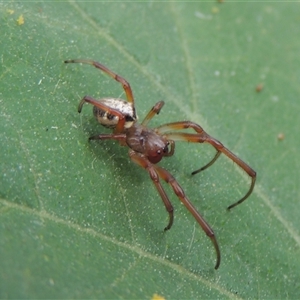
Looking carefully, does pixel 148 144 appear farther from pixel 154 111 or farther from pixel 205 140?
pixel 205 140

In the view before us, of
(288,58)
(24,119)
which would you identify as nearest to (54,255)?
(24,119)

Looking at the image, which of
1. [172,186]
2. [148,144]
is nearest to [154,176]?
[172,186]

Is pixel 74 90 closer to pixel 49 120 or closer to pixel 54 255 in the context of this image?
pixel 49 120

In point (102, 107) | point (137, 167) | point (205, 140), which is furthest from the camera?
point (205, 140)

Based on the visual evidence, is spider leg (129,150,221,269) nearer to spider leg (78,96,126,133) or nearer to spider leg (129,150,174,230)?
spider leg (129,150,174,230)

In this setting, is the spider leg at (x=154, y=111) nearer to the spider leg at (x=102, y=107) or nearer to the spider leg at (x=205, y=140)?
the spider leg at (x=205, y=140)

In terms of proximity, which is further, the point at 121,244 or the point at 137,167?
the point at 137,167
